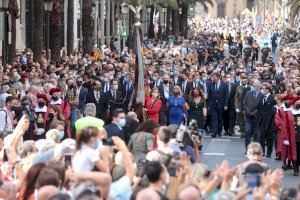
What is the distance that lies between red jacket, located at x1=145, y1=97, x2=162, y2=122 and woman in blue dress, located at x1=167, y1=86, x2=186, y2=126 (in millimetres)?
443

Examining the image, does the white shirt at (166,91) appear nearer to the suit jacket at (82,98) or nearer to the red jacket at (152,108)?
the suit jacket at (82,98)

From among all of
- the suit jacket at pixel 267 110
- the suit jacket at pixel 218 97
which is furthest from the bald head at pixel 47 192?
the suit jacket at pixel 218 97

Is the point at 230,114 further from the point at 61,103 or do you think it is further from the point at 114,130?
the point at 114,130

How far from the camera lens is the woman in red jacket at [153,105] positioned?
982 inches

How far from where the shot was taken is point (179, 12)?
261 ft

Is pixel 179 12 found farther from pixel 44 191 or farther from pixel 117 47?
pixel 44 191

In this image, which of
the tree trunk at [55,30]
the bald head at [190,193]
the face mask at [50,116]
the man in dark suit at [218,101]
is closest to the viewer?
the bald head at [190,193]

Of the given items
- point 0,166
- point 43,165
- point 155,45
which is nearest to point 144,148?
point 0,166

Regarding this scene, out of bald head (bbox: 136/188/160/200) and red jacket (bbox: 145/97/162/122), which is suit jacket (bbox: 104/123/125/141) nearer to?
red jacket (bbox: 145/97/162/122)

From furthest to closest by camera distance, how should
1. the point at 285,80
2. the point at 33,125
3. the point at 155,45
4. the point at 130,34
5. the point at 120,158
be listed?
the point at 130,34 → the point at 155,45 → the point at 285,80 → the point at 33,125 → the point at 120,158

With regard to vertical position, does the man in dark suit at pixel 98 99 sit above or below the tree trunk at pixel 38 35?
below

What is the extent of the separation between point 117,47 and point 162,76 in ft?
104

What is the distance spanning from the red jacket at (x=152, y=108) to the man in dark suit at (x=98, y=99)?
1338mm

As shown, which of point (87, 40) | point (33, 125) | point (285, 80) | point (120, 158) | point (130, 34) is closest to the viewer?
point (120, 158)
